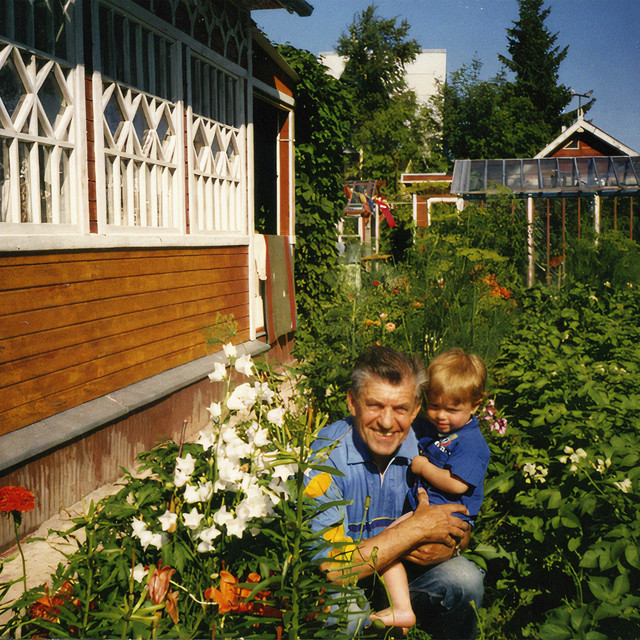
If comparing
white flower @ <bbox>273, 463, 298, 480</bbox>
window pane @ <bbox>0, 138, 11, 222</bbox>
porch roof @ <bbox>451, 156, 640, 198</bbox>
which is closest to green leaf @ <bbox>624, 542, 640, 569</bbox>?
white flower @ <bbox>273, 463, 298, 480</bbox>

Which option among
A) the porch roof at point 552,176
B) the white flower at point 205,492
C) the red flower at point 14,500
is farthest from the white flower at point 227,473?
the porch roof at point 552,176

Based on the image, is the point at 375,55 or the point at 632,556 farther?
the point at 375,55

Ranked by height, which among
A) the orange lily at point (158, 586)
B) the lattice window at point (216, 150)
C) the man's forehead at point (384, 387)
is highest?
the lattice window at point (216, 150)

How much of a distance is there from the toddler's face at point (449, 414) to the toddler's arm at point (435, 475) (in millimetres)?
279

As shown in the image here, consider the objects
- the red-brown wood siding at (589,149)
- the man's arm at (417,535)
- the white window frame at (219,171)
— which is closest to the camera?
the man's arm at (417,535)

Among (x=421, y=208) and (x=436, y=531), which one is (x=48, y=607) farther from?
(x=421, y=208)

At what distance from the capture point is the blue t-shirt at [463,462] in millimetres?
2523

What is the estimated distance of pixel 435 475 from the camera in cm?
246

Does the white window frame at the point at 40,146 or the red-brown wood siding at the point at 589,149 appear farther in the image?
the red-brown wood siding at the point at 589,149

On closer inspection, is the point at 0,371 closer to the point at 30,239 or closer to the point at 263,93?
the point at 30,239

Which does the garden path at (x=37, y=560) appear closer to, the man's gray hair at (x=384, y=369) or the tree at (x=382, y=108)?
the man's gray hair at (x=384, y=369)

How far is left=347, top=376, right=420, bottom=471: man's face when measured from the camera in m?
2.29

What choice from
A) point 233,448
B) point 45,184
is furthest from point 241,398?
point 45,184

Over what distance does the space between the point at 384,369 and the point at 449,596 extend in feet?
2.59
